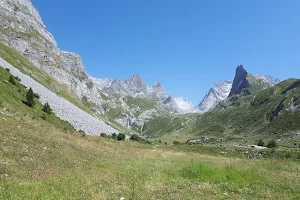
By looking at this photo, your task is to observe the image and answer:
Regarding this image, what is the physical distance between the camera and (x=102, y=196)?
14.6 meters

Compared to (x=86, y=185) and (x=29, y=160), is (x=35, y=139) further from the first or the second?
(x=86, y=185)

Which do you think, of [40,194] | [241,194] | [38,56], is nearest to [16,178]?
[40,194]

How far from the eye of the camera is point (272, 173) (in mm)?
25328

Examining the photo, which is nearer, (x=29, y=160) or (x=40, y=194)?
(x=40, y=194)

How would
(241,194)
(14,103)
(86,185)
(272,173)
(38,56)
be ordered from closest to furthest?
1. (86,185)
2. (241,194)
3. (272,173)
4. (14,103)
5. (38,56)

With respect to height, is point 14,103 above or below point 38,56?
below

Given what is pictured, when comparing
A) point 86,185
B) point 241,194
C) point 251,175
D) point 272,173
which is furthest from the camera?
point 272,173

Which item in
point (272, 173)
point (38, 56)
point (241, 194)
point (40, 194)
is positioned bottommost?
point (40, 194)

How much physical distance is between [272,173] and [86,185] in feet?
58.1

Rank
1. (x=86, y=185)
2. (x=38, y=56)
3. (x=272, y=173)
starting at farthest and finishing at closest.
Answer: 1. (x=38, y=56)
2. (x=272, y=173)
3. (x=86, y=185)

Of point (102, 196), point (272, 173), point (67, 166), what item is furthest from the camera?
point (272, 173)

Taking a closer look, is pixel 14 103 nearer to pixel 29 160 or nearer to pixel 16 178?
pixel 29 160

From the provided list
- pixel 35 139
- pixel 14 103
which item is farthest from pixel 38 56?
pixel 35 139

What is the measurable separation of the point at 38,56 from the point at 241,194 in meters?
190
